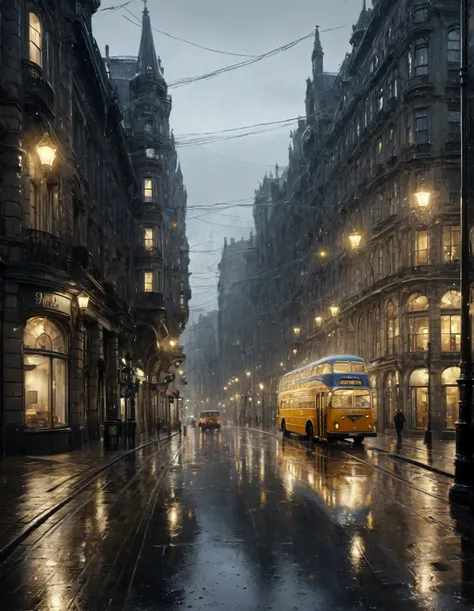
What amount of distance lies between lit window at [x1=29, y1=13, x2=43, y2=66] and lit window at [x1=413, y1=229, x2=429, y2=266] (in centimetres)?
2692

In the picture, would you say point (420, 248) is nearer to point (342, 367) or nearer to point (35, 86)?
point (342, 367)

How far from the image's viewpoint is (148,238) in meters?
58.7

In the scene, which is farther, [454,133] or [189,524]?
[454,133]

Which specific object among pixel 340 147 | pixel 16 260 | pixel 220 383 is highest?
pixel 340 147

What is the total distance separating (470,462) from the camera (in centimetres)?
1485

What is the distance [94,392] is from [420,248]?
22.9m

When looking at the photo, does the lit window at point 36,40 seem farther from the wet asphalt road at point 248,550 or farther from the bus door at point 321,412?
the bus door at point 321,412

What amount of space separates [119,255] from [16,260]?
78.5 ft

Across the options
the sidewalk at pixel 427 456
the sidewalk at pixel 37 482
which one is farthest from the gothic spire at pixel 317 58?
the sidewalk at pixel 37 482

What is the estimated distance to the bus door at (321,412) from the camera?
111ft

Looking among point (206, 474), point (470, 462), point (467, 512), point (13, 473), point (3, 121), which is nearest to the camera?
point (467, 512)

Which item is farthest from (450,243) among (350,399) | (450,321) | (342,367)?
(350,399)

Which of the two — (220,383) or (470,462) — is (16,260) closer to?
(470,462)

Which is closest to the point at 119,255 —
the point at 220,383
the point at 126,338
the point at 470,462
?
the point at 126,338
